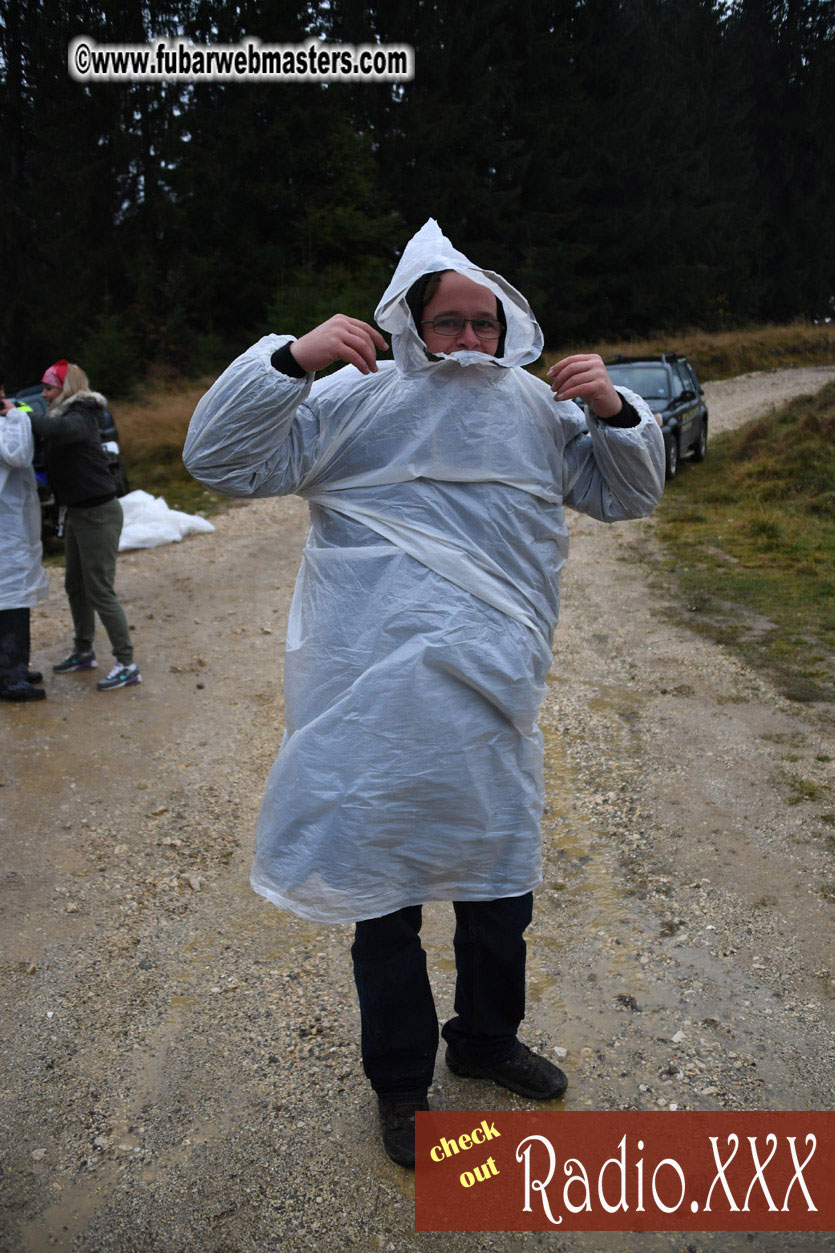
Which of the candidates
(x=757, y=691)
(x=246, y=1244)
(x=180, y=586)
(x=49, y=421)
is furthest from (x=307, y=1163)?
(x=180, y=586)

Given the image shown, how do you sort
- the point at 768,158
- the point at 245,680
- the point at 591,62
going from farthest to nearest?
the point at 768,158 < the point at 591,62 < the point at 245,680

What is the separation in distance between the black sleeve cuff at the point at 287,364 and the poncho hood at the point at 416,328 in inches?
9.2

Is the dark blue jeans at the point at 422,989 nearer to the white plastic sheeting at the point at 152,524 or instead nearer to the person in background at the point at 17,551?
the person in background at the point at 17,551

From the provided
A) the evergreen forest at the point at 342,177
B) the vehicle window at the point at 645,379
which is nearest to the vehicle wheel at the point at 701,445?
the vehicle window at the point at 645,379

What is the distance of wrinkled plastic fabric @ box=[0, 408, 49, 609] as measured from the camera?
558 centimetres

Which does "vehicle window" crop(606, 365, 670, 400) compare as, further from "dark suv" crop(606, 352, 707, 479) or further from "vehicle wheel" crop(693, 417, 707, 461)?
"vehicle wheel" crop(693, 417, 707, 461)

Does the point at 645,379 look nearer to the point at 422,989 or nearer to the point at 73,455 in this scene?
the point at 73,455

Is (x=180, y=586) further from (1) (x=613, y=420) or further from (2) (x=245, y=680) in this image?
(1) (x=613, y=420)

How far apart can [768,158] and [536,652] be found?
5198 cm

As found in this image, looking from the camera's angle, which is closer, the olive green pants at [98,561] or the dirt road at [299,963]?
the dirt road at [299,963]

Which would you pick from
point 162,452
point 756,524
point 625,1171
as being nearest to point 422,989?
point 625,1171

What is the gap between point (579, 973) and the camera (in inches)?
126

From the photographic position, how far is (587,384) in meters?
2.22

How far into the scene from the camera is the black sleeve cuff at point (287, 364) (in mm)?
2113
